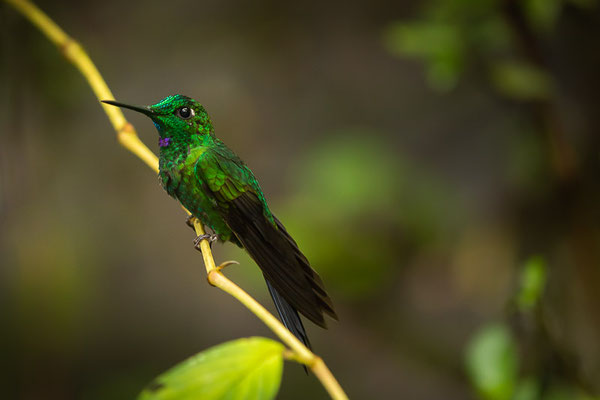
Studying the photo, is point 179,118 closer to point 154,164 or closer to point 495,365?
point 154,164

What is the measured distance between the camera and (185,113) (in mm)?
992

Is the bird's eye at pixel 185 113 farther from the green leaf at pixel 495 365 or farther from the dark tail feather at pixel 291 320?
the green leaf at pixel 495 365

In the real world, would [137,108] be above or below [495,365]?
above

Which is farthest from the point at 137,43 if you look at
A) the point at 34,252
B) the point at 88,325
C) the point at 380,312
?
the point at 380,312

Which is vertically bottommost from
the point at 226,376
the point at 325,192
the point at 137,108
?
the point at 325,192

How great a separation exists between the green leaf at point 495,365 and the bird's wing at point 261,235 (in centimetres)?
85

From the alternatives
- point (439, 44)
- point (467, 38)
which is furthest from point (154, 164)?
point (467, 38)

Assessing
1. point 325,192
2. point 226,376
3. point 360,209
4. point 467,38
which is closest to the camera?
point 226,376

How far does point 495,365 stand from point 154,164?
101cm

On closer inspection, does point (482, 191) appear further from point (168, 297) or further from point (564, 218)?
point (168, 297)

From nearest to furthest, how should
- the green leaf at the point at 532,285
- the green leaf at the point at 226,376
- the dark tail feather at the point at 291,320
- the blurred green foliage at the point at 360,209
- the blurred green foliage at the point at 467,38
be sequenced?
the green leaf at the point at 226,376 → the dark tail feather at the point at 291,320 → the green leaf at the point at 532,285 → the blurred green foliage at the point at 467,38 → the blurred green foliage at the point at 360,209

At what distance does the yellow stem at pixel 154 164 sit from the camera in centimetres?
72

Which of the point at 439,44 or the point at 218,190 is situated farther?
the point at 439,44

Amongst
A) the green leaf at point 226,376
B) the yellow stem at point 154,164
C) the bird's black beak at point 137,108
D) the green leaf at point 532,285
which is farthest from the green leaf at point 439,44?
the green leaf at point 226,376
